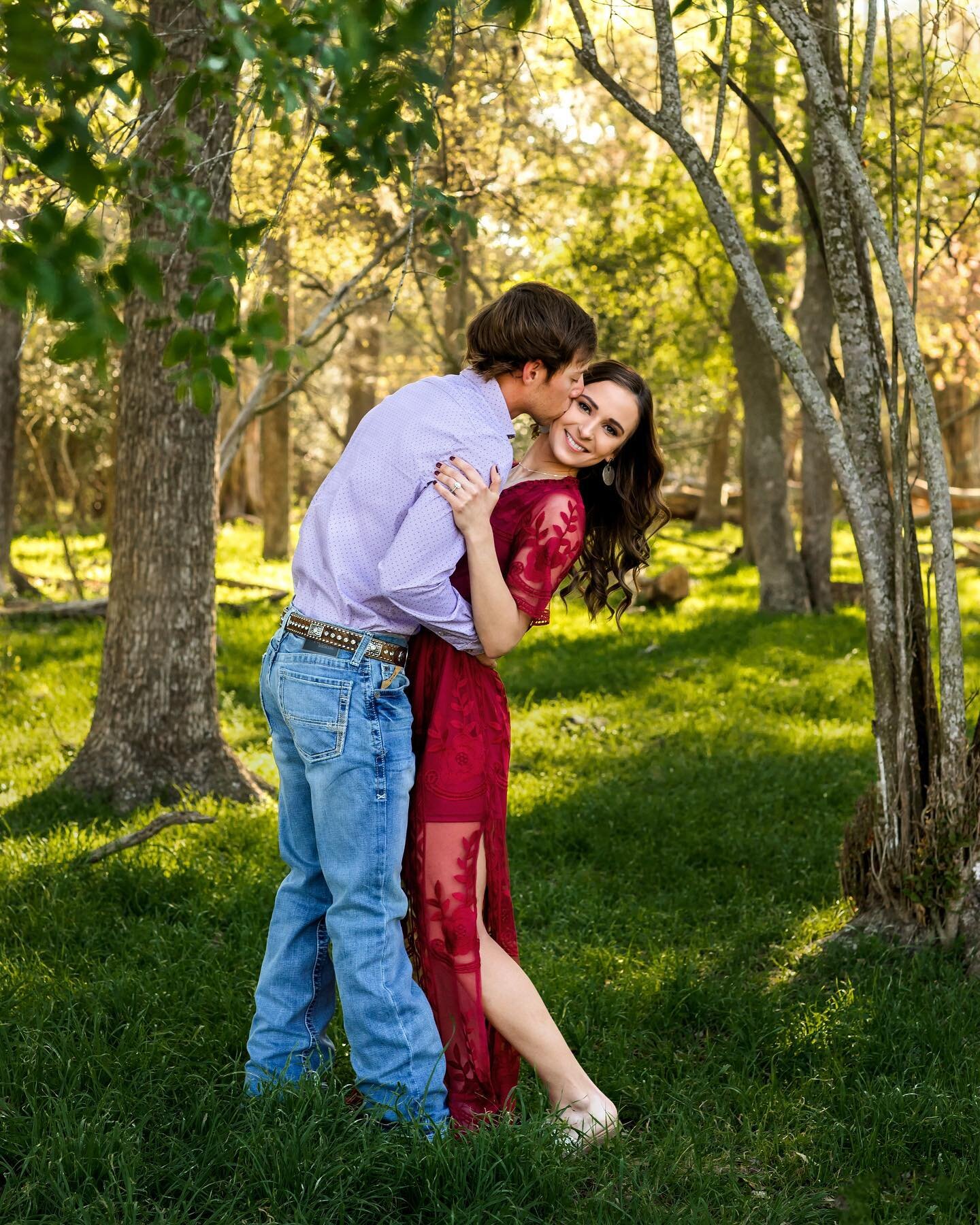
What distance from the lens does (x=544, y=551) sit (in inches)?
114

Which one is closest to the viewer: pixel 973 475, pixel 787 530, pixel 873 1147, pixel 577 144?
pixel 873 1147

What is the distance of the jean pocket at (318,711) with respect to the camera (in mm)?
2770

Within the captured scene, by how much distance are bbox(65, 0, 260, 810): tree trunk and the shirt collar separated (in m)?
3.15

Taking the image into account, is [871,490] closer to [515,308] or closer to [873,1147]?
[515,308]

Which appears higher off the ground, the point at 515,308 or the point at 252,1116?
the point at 515,308

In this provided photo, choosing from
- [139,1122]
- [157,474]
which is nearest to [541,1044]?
[139,1122]

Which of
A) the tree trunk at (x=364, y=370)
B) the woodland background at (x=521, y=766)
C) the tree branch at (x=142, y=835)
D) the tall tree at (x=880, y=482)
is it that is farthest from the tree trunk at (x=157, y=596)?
the tree trunk at (x=364, y=370)

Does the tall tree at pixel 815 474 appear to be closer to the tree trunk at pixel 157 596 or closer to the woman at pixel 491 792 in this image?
the tree trunk at pixel 157 596

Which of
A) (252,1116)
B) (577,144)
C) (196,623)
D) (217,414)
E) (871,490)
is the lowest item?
(252,1116)

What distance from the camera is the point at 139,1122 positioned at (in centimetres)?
288

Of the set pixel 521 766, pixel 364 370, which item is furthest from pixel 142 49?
pixel 364 370

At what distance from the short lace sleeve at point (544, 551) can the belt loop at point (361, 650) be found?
365 millimetres

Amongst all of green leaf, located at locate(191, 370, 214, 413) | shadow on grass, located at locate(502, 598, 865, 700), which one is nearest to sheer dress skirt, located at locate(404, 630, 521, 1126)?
green leaf, located at locate(191, 370, 214, 413)

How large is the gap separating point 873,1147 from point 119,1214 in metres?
1.83
